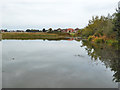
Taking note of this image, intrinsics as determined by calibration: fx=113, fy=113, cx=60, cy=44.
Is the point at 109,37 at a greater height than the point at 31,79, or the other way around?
the point at 109,37

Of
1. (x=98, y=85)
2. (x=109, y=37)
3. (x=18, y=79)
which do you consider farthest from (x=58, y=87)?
(x=109, y=37)

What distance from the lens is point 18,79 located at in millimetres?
9109

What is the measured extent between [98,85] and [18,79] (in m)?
6.21

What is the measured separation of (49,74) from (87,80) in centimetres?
347

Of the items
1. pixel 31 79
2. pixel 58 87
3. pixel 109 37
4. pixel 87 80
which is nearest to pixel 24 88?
pixel 31 79

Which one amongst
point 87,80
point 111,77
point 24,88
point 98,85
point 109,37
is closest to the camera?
point 24,88

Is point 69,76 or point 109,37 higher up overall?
point 109,37

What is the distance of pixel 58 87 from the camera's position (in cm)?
775

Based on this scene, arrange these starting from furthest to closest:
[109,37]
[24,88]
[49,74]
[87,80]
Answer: [109,37], [49,74], [87,80], [24,88]

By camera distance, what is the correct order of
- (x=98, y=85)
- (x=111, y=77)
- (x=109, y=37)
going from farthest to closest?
(x=109, y=37) < (x=111, y=77) < (x=98, y=85)

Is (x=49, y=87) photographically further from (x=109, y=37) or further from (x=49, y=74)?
(x=109, y=37)

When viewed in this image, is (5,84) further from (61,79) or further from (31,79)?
(61,79)

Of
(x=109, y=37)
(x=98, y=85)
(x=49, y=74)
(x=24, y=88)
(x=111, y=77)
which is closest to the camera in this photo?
(x=24, y=88)

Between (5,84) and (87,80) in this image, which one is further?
(87,80)
